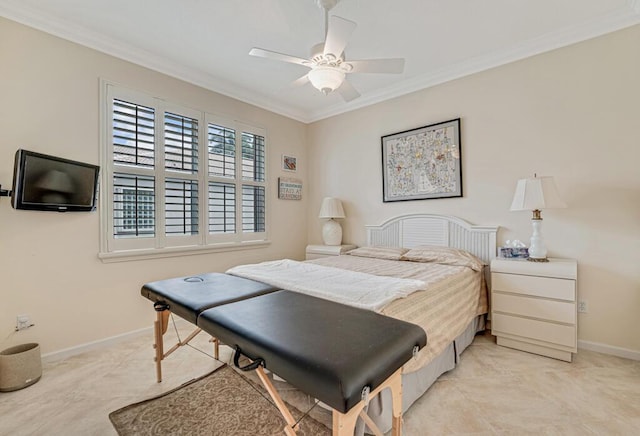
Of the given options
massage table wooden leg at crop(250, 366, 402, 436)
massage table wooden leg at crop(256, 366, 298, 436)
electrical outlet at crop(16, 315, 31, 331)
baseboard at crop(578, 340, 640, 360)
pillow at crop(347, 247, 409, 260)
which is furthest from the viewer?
pillow at crop(347, 247, 409, 260)

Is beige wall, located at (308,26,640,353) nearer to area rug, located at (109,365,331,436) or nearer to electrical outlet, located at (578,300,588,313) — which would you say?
electrical outlet, located at (578,300,588,313)

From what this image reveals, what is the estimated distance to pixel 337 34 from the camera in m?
1.68

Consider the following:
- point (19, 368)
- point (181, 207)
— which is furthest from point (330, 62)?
point (19, 368)

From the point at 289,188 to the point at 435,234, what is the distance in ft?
7.00

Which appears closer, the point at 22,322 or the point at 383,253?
the point at 22,322

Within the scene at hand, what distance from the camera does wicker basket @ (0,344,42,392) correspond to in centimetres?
189

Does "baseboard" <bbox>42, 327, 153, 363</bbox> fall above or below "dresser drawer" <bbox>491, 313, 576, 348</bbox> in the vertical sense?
below

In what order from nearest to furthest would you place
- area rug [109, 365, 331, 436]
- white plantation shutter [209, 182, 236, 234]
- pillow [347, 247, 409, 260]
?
area rug [109, 365, 331, 436] < pillow [347, 247, 409, 260] < white plantation shutter [209, 182, 236, 234]

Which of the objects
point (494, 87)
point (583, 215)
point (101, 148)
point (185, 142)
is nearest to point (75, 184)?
point (101, 148)

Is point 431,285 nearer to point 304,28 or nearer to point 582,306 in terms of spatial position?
point 582,306

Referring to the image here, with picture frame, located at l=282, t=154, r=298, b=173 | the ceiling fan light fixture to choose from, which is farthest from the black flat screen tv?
picture frame, located at l=282, t=154, r=298, b=173

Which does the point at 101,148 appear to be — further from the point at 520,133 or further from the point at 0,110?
the point at 520,133

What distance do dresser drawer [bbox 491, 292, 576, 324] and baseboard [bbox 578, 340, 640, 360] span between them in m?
0.53

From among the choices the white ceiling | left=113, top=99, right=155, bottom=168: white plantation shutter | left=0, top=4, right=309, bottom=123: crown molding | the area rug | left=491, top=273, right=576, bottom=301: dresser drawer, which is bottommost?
the area rug
